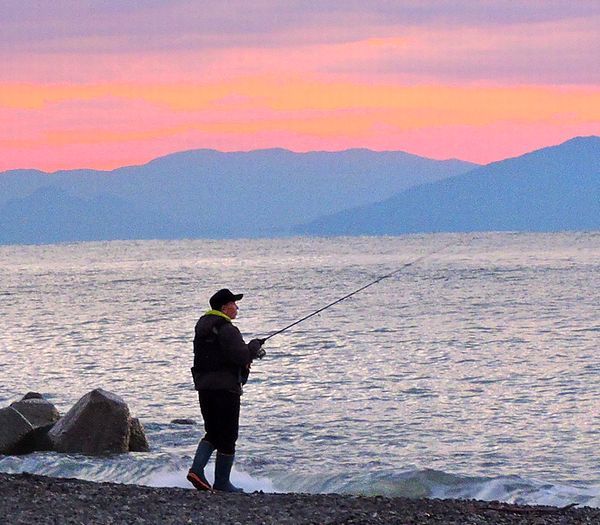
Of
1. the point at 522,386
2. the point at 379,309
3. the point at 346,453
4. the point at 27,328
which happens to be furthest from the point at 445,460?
the point at 379,309

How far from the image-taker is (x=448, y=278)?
230 ft

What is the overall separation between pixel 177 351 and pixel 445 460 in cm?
1542

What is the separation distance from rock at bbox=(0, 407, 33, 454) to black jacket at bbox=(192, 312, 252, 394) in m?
5.04

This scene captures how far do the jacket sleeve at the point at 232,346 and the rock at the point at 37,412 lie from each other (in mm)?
5683

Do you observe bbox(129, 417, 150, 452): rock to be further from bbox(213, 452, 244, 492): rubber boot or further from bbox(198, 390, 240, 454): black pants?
bbox(198, 390, 240, 454): black pants

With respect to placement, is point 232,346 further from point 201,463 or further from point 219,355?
point 201,463

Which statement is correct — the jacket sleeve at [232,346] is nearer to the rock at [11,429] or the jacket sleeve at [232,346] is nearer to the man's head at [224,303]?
the man's head at [224,303]

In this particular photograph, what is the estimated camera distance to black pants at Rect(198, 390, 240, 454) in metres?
10.2

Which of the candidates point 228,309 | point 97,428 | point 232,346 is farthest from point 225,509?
point 97,428

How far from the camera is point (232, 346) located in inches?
391

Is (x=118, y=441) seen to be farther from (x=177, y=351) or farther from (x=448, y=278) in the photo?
(x=448, y=278)

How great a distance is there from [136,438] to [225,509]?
546cm

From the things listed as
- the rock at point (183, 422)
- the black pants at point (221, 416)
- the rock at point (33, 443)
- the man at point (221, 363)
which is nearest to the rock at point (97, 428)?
the rock at point (33, 443)

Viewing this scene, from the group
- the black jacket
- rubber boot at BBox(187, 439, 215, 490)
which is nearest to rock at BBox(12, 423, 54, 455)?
A: rubber boot at BBox(187, 439, 215, 490)
